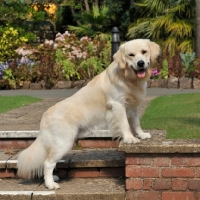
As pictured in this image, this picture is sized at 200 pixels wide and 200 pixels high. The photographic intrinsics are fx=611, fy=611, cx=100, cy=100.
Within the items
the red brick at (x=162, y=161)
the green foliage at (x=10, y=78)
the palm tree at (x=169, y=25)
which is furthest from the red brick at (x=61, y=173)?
the palm tree at (x=169, y=25)

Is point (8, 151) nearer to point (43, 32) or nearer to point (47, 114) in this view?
point (47, 114)

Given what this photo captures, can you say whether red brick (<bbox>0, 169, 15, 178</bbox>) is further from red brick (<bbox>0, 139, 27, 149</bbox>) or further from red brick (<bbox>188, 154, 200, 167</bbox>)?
red brick (<bbox>188, 154, 200, 167</bbox>)

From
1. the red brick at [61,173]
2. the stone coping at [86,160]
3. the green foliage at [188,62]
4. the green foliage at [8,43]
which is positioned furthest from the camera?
the green foliage at [8,43]

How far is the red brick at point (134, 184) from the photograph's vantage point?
5637 mm

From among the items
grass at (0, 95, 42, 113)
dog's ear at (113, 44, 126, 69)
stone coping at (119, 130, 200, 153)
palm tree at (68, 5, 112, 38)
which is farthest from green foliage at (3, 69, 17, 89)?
stone coping at (119, 130, 200, 153)

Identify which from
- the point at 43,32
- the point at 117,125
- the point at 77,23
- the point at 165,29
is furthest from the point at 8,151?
the point at 77,23

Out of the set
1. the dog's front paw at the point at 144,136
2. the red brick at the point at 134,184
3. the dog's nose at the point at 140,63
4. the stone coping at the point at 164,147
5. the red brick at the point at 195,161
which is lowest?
the red brick at the point at 134,184

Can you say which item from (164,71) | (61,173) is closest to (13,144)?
(61,173)

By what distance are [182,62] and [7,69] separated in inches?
184

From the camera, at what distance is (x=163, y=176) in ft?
18.3

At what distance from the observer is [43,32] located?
26328 millimetres

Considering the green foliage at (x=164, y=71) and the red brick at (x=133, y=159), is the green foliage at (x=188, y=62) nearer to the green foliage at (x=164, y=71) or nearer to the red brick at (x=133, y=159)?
the green foliage at (x=164, y=71)

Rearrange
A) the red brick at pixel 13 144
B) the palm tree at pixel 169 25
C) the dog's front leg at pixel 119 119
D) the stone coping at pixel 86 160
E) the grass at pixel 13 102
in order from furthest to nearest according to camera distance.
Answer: the palm tree at pixel 169 25
the grass at pixel 13 102
the red brick at pixel 13 144
the stone coping at pixel 86 160
the dog's front leg at pixel 119 119

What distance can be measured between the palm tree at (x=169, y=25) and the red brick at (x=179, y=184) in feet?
43.2
